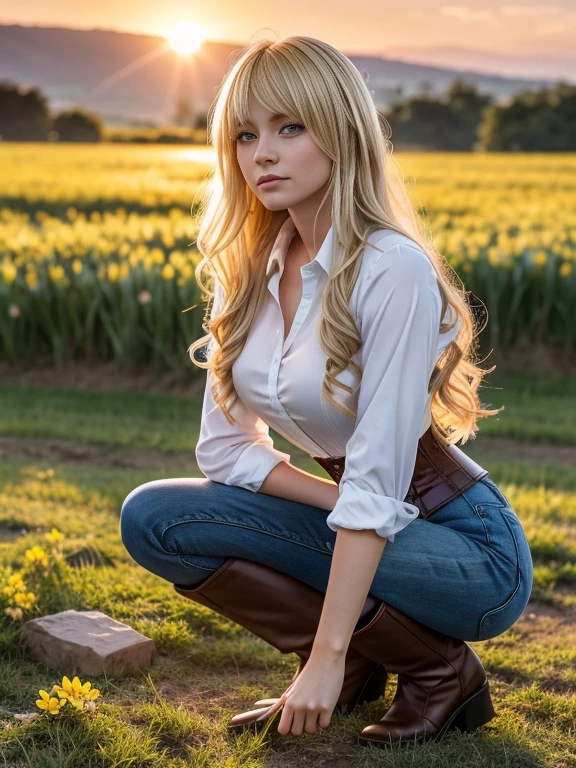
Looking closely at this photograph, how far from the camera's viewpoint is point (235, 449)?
248 cm

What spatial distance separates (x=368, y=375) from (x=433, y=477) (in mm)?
405

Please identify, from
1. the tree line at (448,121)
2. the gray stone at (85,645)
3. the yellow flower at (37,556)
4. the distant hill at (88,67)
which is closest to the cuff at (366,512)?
the gray stone at (85,645)

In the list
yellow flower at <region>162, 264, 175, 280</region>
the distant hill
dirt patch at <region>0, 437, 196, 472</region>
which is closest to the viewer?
dirt patch at <region>0, 437, 196, 472</region>

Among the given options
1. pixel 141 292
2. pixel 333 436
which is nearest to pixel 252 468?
pixel 333 436

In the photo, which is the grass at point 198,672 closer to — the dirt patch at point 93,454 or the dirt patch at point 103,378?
the dirt patch at point 93,454

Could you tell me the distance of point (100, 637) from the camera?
8.78ft

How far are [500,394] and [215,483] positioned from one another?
429 cm

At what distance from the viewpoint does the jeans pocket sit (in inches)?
90.2

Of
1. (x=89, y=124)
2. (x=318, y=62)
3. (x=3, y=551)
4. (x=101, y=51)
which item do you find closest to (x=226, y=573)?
(x=318, y=62)

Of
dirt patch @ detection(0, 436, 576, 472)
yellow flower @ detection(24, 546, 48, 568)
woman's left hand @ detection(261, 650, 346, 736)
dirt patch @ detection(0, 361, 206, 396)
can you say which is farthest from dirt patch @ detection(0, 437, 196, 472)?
woman's left hand @ detection(261, 650, 346, 736)

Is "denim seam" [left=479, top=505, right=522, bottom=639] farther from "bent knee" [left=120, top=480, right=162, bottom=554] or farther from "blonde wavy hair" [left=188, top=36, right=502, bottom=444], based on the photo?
"bent knee" [left=120, top=480, right=162, bottom=554]

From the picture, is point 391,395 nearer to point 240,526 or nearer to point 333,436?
point 333,436

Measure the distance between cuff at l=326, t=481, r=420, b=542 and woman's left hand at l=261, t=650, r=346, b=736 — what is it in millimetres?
267

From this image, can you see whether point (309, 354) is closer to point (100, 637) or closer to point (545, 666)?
point (100, 637)
